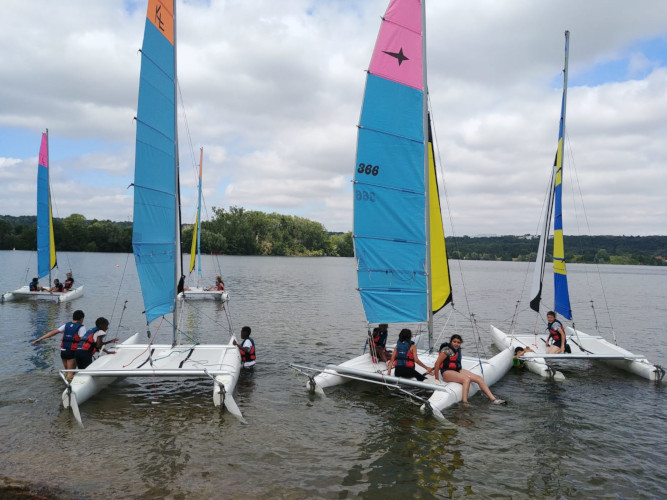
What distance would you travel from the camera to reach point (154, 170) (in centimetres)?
1000

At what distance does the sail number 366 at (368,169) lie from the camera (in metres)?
10.2

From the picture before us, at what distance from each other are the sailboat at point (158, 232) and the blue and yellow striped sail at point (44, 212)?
16.8 metres

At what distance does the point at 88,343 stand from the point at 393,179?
294 inches

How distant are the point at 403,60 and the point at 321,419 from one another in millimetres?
7832

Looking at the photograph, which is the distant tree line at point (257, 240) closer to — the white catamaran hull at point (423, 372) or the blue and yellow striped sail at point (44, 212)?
the blue and yellow striped sail at point (44, 212)

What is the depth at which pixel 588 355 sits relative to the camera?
11.4 metres

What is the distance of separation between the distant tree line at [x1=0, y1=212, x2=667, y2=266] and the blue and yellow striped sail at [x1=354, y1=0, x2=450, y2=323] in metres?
72.4

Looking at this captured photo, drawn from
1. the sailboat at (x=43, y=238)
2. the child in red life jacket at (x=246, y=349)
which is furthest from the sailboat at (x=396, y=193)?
the sailboat at (x=43, y=238)

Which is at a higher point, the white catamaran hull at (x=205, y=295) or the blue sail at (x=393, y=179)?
the blue sail at (x=393, y=179)

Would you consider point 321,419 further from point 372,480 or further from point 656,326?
point 656,326

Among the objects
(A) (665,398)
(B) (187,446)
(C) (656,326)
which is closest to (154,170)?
(B) (187,446)

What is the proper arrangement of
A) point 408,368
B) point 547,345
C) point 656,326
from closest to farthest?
point 408,368
point 547,345
point 656,326

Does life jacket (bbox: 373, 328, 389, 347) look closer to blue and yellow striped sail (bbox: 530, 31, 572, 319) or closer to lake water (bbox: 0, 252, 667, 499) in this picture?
lake water (bbox: 0, 252, 667, 499)

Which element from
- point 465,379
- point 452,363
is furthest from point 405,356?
point 465,379
